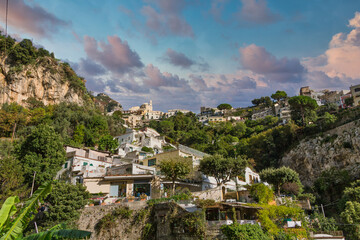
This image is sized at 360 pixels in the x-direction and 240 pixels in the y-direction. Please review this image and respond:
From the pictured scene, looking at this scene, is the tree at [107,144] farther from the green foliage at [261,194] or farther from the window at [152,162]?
the green foliage at [261,194]

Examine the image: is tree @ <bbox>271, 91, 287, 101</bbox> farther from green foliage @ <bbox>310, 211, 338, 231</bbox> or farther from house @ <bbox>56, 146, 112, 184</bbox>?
house @ <bbox>56, 146, 112, 184</bbox>

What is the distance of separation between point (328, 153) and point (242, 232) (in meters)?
36.1

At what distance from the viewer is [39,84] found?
64500 mm

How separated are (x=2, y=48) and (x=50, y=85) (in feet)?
43.2

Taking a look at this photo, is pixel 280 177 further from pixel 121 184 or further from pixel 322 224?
pixel 121 184

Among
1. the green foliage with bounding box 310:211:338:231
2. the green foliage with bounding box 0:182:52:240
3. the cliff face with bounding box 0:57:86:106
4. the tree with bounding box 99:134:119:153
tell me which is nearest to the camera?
the green foliage with bounding box 0:182:52:240

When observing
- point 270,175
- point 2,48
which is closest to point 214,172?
point 270,175

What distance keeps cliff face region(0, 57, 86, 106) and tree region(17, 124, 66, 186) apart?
31.5 metres

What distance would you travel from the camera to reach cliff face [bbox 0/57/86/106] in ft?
196

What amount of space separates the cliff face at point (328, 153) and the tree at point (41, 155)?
42587 mm

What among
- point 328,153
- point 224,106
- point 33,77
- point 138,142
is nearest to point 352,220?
point 328,153

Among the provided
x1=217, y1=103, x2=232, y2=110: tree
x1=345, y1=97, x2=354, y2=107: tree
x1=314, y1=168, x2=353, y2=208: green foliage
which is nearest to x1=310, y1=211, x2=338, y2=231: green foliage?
x1=314, y1=168, x2=353, y2=208: green foliage

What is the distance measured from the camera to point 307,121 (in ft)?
198

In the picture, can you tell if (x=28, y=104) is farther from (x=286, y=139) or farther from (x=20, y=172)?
(x=286, y=139)
